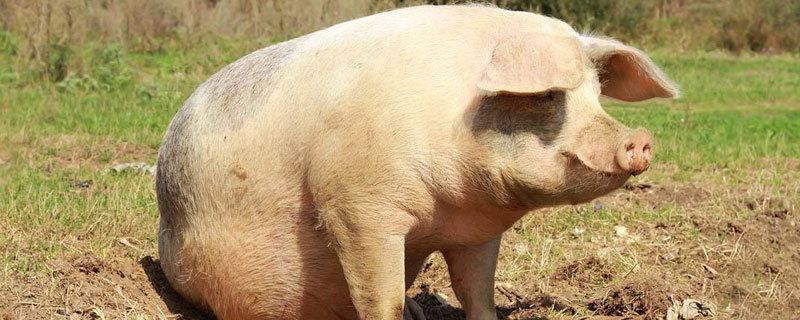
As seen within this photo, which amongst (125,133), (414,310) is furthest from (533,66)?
(125,133)

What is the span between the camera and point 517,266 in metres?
5.56

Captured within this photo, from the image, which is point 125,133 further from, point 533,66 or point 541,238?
Result: point 533,66

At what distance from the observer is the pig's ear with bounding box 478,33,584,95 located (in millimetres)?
3420

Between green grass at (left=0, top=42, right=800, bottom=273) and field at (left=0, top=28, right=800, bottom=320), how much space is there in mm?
19

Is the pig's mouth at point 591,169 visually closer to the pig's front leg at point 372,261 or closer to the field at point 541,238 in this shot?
the pig's front leg at point 372,261

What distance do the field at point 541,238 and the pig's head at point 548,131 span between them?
1537mm

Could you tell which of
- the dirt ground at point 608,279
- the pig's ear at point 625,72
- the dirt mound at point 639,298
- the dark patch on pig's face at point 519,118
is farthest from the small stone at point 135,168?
the dark patch on pig's face at point 519,118

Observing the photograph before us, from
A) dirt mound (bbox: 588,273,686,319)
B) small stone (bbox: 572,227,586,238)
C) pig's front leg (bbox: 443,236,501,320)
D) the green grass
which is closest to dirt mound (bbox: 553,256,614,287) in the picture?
dirt mound (bbox: 588,273,686,319)

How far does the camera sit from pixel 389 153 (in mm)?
3666

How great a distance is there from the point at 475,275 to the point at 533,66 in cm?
109

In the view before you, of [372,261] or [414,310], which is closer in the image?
[372,261]

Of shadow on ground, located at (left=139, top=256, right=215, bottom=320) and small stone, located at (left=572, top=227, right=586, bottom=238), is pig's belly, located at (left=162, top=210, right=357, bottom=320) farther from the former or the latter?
small stone, located at (left=572, top=227, right=586, bottom=238)

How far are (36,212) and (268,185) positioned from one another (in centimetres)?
193

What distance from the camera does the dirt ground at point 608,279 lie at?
4.53 m
